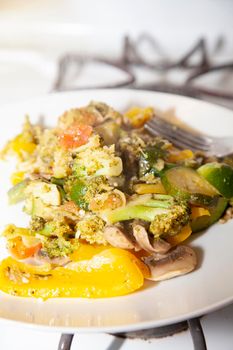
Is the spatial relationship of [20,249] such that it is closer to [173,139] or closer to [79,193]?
[79,193]

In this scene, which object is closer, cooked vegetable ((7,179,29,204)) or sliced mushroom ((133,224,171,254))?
sliced mushroom ((133,224,171,254))

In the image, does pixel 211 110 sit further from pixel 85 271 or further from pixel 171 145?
pixel 85 271

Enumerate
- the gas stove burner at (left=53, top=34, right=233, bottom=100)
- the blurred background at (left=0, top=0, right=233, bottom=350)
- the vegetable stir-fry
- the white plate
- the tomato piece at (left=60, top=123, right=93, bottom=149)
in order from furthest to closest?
the blurred background at (left=0, top=0, right=233, bottom=350), the gas stove burner at (left=53, top=34, right=233, bottom=100), the tomato piece at (left=60, top=123, right=93, bottom=149), the vegetable stir-fry, the white plate

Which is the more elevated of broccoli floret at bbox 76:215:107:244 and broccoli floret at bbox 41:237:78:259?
broccoli floret at bbox 76:215:107:244

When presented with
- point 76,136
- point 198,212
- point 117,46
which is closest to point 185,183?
point 198,212

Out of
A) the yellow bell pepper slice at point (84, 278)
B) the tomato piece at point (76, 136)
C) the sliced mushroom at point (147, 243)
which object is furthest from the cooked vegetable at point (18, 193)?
the sliced mushroom at point (147, 243)

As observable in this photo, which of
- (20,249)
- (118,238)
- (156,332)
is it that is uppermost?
(118,238)

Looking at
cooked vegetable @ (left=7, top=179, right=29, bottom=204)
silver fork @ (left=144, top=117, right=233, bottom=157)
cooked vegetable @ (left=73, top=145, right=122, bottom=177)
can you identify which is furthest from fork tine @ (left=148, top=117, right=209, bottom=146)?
cooked vegetable @ (left=7, top=179, right=29, bottom=204)

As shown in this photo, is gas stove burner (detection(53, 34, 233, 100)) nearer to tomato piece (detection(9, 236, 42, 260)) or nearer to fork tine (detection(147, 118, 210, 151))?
fork tine (detection(147, 118, 210, 151))
